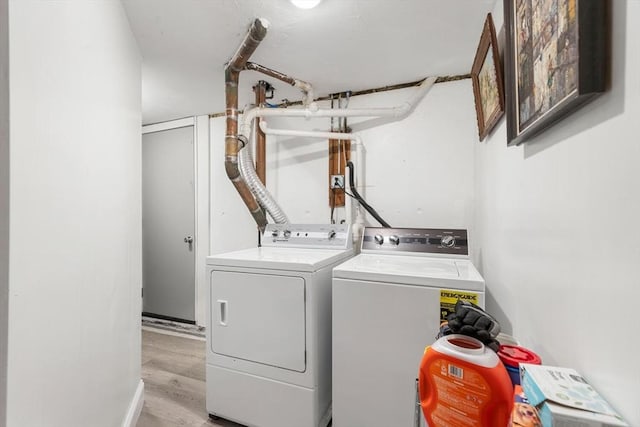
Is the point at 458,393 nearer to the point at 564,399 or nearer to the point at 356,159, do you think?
the point at 564,399

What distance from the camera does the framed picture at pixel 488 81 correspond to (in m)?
1.33

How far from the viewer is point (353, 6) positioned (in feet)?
5.13

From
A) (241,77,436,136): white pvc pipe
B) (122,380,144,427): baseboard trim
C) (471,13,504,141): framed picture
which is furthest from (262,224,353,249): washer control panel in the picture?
(122,380,144,427): baseboard trim

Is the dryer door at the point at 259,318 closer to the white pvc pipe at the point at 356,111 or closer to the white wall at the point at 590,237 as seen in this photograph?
the white wall at the point at 590,237

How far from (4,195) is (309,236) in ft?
5.64

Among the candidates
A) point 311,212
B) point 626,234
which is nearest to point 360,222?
point 311,212

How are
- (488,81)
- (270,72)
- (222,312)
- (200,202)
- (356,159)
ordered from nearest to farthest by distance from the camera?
(488,81) < (222,312) < (270,72) < (356,159) < (200,202)

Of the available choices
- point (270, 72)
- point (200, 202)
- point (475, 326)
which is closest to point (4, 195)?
point (475, 326)

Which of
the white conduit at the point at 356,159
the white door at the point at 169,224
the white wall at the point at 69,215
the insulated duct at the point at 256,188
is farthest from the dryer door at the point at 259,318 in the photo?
the white door at the point at 169,224

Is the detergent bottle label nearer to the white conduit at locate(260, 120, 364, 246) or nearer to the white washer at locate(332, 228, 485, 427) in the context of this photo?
the white washer at locate(332, 228, 485, 427)

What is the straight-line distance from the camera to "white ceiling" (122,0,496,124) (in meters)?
1.58

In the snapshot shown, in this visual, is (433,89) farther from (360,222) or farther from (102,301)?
(102,301)

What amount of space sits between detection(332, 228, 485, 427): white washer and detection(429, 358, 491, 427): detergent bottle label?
1.98 ft

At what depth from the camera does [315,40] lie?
6.17 feet
